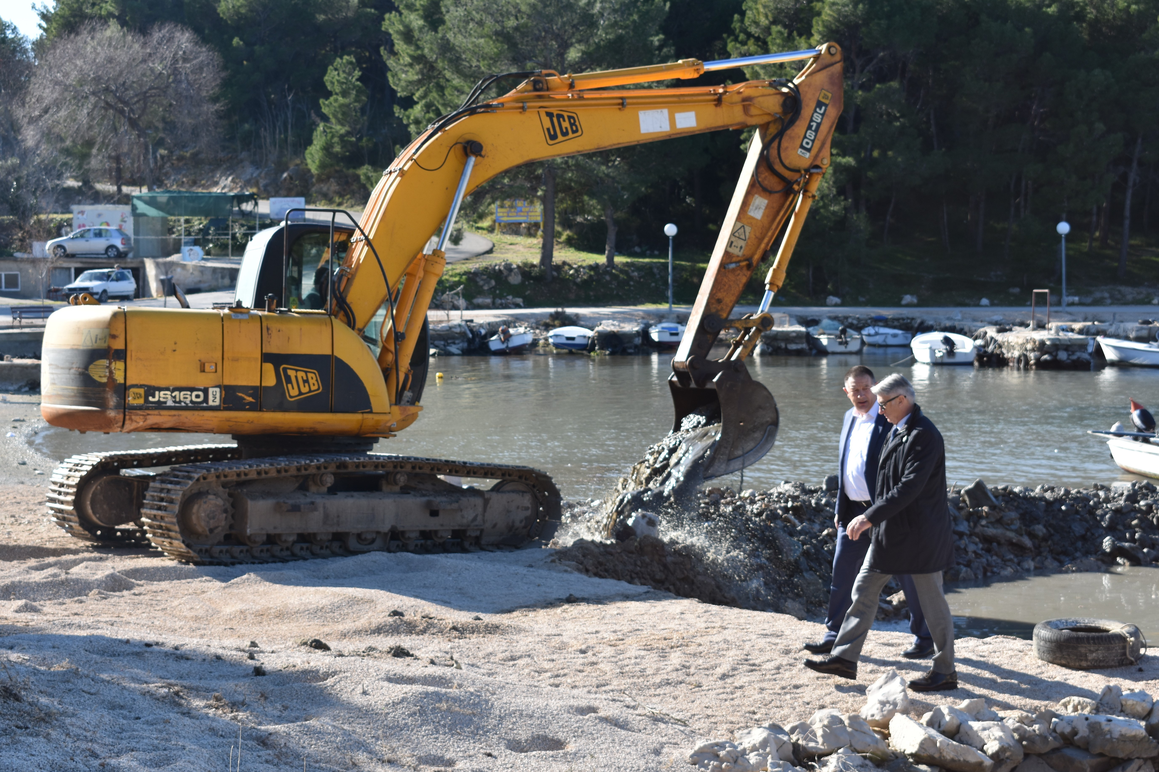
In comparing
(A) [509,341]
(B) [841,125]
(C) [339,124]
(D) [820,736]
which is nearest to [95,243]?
(C) [339,124]

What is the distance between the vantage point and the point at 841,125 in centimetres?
5625

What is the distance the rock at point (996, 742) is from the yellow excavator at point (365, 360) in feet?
17.8

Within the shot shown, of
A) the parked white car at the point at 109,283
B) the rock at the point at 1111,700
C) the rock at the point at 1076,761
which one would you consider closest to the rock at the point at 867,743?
the rock at the point at 1076,761

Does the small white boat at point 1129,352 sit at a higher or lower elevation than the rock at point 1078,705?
higher

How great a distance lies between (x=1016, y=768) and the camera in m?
5.46

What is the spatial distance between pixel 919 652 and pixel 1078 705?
137 centimetres

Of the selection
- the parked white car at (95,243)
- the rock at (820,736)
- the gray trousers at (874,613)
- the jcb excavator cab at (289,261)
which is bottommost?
the rock at (820,736)

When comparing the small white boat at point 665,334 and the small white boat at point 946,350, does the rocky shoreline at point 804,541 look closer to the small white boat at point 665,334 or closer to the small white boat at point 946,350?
the small white boat at point 946,350

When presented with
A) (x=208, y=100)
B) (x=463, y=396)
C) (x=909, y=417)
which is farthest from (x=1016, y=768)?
(x=208, y=100)

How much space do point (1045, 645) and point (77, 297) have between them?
346 inches

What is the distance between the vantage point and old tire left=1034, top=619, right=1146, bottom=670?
6910 millimetres

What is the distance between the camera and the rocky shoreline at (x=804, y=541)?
10297 mm

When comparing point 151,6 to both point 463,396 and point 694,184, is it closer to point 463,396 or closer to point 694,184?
point 694,184

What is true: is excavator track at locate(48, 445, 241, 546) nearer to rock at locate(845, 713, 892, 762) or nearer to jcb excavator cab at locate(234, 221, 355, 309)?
jcb excavator cab at locate(234, 221, 355, 309)
